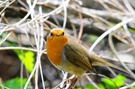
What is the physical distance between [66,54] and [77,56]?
14 cm

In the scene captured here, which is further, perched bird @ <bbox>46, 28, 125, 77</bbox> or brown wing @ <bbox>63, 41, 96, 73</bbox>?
brown wing @ <bbox>63, 41, 96, 73</bbox>

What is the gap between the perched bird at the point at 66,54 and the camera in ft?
9.75

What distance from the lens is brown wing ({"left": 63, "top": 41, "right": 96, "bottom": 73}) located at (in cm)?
310

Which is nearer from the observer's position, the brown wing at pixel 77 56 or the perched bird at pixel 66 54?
the perched bird at pixel 66 54

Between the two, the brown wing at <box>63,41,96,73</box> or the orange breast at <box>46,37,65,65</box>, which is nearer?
the orange breast at <box>46,37,65,65</box>

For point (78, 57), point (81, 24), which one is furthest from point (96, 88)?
point (81, 24)

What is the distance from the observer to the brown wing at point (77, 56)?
3.10 m

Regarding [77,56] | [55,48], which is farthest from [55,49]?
[77,56]

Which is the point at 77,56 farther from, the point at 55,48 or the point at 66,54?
the point at 55,48

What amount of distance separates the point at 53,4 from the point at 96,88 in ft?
3.48

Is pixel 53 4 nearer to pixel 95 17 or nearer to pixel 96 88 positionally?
pixel 95 17

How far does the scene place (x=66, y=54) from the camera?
10.1ft

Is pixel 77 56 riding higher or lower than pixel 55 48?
lower

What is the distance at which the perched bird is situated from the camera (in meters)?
2.97
